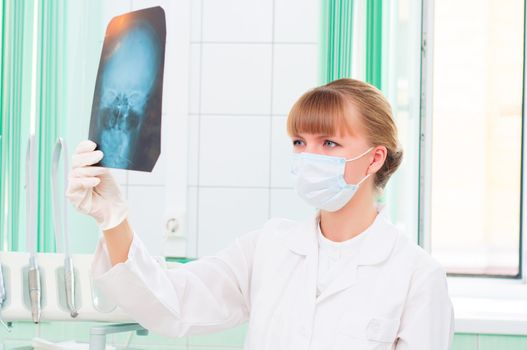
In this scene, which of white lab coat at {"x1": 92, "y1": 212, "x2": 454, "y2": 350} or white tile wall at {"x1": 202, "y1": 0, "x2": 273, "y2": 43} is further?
white tile wall at {"x1": 202, "y1": 0, "x2": 273, "y2": 43}

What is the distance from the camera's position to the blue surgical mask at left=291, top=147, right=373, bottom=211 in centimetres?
160

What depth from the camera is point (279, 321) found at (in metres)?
1.65

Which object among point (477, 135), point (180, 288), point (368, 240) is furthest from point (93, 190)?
point (477, 135)

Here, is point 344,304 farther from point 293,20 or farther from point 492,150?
point 492,150

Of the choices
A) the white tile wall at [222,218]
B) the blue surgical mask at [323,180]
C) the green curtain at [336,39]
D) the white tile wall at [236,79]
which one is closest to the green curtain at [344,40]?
the green curtain at [336,39]

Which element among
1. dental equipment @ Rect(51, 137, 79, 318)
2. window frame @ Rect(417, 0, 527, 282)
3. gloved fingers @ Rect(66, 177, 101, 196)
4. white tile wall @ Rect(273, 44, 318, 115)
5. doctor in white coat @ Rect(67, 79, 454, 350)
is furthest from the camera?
window frame @ Rect(417, 0, 527, 282)

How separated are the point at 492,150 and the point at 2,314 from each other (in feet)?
5.92

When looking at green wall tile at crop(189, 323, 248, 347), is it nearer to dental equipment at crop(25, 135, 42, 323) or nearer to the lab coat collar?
dental equipment at crop(25, 135, 42, 323)

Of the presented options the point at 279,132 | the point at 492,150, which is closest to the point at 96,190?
the point at 279,132

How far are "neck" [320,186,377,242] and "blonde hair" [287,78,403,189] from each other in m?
0.11

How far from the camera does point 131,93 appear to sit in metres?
1.48

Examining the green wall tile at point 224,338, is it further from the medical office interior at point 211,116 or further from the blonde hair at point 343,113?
the blonde hair at point 343,113

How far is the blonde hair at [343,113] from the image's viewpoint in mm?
1621

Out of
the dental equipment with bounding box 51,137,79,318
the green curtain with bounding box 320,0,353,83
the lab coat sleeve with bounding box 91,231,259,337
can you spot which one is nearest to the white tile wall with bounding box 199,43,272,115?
the green curtain with bounding box 320,0,353,83
